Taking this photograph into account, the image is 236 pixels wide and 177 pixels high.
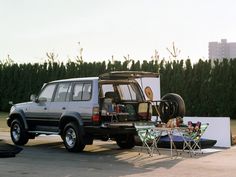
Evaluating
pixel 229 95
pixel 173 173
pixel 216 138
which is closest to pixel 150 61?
pixel 229 95

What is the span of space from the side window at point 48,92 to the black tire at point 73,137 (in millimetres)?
1545

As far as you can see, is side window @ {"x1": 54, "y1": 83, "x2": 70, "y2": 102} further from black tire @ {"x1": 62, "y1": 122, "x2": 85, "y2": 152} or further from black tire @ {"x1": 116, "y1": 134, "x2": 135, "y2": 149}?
black tire @ {"x1": 116, "y1": 134, "x2": 135, "y2": 149}

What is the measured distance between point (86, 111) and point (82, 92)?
655mm

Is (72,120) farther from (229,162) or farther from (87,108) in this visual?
(229,162)

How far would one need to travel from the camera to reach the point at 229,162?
12320 millimetres

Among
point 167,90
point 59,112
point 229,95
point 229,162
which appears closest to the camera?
point 229,162

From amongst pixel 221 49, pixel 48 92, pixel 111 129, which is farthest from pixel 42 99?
pixel 221 49

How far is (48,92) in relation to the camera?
1579 cm

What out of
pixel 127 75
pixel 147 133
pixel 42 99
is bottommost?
pixel 147 133

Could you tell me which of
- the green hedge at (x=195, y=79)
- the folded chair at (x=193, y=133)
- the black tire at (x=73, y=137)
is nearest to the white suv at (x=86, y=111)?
the black tire at (x=73, y=137)

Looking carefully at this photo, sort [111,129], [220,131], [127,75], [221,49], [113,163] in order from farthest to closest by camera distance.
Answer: [221,49] < [220,131] < [127,75] < [111,129] < [113,163]

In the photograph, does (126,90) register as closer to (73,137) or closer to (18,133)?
(73,137)

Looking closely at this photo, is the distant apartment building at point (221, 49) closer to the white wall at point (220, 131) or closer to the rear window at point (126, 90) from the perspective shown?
the white wall at point (220, 131)

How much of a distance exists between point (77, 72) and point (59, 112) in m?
20.7
